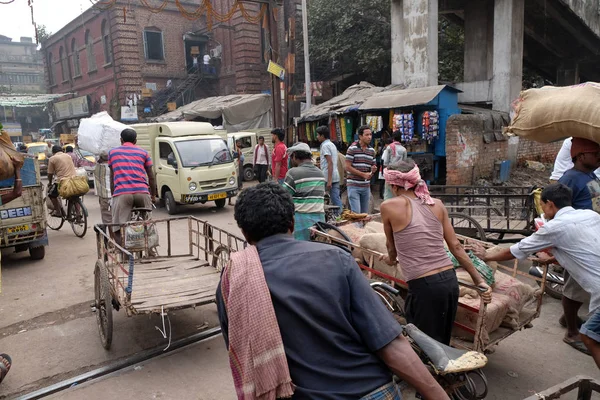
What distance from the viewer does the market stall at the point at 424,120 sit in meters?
11.1

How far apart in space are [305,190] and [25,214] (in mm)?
4578

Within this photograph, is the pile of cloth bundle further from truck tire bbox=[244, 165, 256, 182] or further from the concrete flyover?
truck tire bbox=[244, 165, 256, 182]

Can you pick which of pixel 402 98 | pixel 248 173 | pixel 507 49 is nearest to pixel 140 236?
pixel 402 98

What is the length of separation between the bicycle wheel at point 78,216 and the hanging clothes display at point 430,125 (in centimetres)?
789

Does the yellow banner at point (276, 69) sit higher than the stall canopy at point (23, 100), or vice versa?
the stall canopy at point (23, 100)

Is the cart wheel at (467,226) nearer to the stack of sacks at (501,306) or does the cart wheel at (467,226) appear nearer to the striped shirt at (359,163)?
the striped shirt at (359,163)

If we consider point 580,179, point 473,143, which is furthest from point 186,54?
point 580,179

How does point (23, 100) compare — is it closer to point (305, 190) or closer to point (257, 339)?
point (305, 190)

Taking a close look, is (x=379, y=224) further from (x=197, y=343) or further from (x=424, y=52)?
(x=424, y=52)

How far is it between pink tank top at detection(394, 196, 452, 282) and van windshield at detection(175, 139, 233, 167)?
874 cm

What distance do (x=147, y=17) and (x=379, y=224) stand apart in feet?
86.2

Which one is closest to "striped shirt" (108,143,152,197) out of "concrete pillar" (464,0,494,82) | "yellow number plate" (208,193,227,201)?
"yellow number plate" (208,193,227,201)

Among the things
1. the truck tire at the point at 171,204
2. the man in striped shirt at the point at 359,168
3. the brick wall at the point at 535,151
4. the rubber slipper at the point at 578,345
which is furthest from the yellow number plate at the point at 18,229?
the brick wall at the point at 535,151

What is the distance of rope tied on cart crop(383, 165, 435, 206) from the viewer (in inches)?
121
